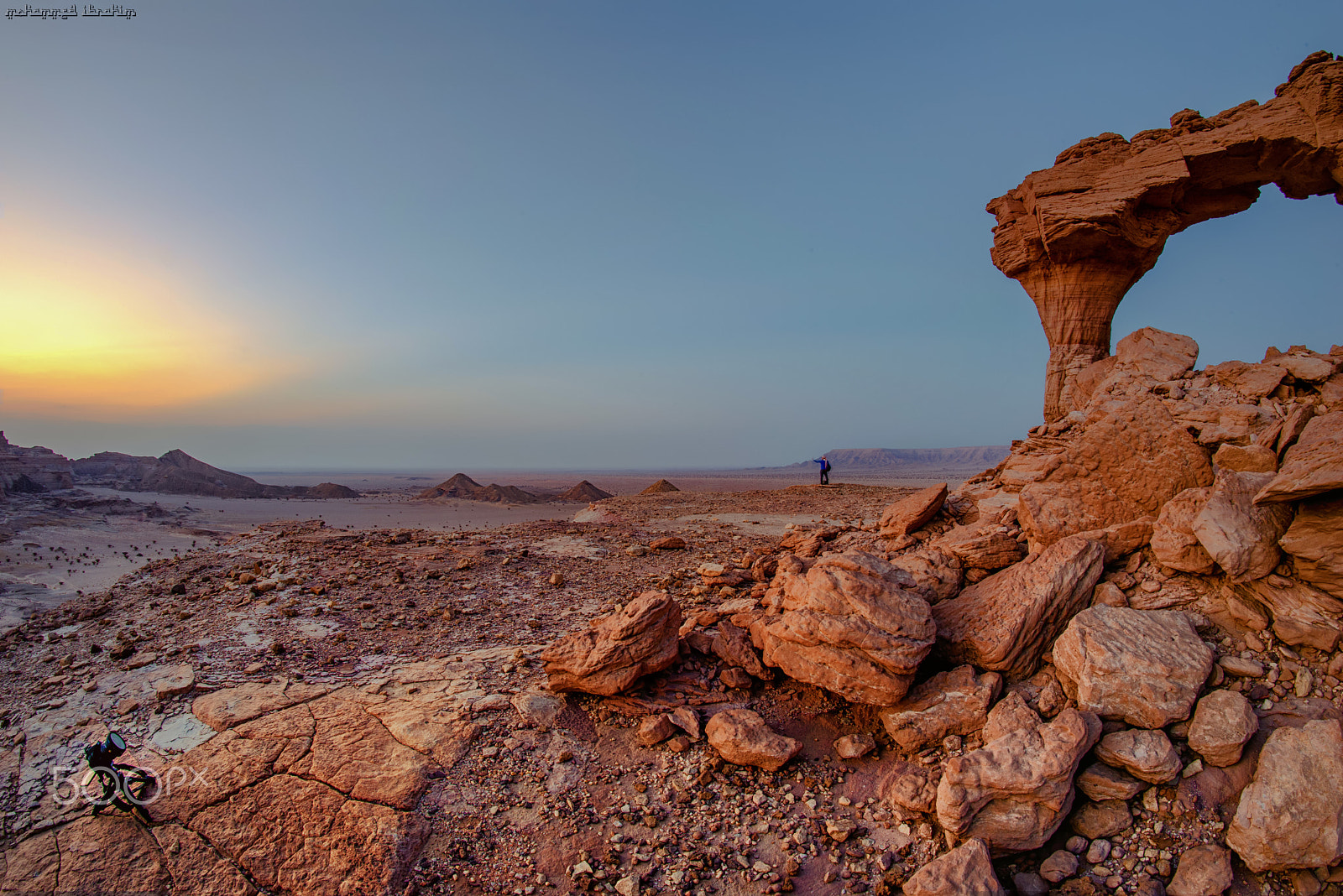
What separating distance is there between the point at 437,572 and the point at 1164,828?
10.0 meters

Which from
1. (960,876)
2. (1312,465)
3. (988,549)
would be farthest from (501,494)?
(1312,465)

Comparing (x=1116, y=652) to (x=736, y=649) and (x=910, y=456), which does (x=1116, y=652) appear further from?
(x=910, y=456)

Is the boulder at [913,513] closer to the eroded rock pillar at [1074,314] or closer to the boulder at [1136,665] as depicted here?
the boulder at [1136,665]

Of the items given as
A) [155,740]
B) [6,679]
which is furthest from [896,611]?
[6,679]

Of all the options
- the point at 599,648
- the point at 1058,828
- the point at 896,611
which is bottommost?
the point at 1058,828

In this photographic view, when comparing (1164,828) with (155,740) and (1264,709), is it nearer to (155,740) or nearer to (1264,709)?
(1264,709)

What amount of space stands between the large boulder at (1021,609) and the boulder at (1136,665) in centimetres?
29

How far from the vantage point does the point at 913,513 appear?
784 cm

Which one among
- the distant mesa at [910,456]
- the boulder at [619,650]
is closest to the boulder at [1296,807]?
the boulder at [619,650]

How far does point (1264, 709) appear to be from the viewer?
4293mm

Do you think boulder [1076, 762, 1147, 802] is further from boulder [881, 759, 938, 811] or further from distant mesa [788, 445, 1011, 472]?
distant mesa [788, 445, 1011, 472]

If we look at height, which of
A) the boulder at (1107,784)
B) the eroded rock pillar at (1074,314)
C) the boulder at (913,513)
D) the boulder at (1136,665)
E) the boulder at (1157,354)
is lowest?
the boulder at (1107,784)

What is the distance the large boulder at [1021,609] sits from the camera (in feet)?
16.6

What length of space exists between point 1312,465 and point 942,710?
3.58 metres
